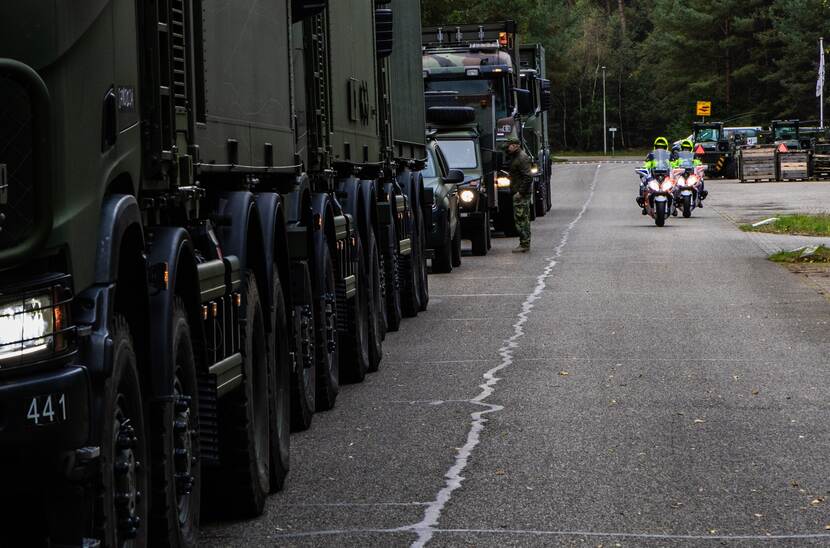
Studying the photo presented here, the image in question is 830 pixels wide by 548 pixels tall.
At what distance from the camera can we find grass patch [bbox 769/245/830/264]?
22.9 metres

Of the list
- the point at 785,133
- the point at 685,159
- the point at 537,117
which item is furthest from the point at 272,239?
the point at 785,133

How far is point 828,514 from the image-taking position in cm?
683

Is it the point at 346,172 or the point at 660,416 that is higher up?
the point at 346,172

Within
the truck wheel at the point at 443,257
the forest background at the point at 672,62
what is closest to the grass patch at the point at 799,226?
the truck wheel at the point at 443,257

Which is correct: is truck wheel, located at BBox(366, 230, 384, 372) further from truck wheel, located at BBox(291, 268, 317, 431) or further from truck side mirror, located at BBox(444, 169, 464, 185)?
truck side mirror, located at BBox(444, 169, 464, 185)

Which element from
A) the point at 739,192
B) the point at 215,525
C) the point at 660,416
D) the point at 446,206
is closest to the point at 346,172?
the point at 660,416

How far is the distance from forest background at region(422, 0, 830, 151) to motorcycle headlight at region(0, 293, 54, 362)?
209 ft

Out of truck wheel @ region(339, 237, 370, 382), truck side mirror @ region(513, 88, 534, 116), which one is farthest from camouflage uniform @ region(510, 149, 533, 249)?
truck wheel @ region(339, 237, 370, 382)

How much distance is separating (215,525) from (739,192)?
153ft

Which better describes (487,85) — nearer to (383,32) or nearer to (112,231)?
(383,32)

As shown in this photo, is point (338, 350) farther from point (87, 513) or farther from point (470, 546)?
point (87, 513)

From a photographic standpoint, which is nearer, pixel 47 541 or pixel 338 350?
pixel 47 541

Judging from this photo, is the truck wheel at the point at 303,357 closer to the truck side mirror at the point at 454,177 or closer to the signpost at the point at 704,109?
the truck side mirror at the point at 454,177

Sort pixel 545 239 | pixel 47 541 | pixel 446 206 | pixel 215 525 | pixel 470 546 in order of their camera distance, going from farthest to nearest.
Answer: pixel 545 239 < pixel 446 206 < pixel 215 525 < pixel 470 546 < pixel 47 541
